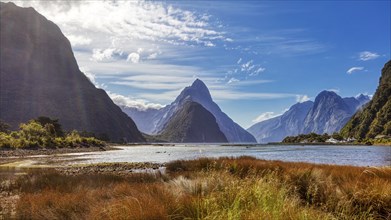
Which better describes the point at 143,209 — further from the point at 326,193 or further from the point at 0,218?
the point at 326,193

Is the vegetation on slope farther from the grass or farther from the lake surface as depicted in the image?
the grass

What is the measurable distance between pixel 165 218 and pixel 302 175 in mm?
8544

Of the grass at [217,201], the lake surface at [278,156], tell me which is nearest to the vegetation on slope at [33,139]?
the lake surface at [278,156]

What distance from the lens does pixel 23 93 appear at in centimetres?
18850

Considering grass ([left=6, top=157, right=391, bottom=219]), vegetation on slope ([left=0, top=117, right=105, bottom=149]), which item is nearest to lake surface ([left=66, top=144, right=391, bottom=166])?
vegetation on slope ([left=0, top=117, right=105, bottom=149])

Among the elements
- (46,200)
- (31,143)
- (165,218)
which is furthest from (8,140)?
(165,218)

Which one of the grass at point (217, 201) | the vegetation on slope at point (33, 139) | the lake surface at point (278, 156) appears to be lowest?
the lake surface at point (278, 156)

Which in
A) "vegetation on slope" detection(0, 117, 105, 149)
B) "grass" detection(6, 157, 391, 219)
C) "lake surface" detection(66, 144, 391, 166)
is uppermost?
"vegetation on slope" detection(0, 117, 105, 149)

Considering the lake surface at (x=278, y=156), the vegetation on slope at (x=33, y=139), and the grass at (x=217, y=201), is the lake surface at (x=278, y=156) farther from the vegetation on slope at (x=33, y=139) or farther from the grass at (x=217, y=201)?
the grass at (x=217, y=201)

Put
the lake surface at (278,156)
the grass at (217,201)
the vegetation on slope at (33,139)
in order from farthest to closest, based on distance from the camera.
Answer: the vegetation on slope at (33,139), the lake surface at (278,156), the grass at (217,201)

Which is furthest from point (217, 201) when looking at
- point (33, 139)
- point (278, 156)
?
point (33, 139)

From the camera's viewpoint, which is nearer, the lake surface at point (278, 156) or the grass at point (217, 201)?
the grass at point (217, 201)

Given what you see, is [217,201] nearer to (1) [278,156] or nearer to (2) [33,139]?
(1) [278,156]

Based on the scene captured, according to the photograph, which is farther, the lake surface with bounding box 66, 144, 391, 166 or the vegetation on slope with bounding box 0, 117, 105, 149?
the vegetation on slope with bounding box 0, 117, 105, 149
